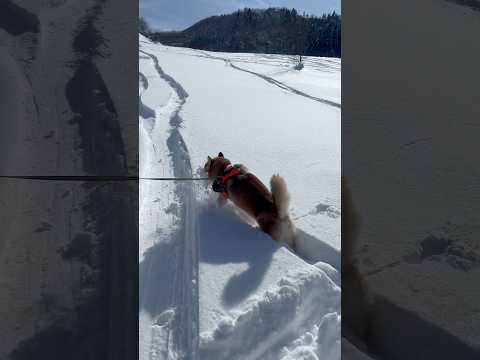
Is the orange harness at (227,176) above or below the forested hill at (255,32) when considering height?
below

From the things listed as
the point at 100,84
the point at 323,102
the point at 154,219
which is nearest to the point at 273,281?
the point at 154,219

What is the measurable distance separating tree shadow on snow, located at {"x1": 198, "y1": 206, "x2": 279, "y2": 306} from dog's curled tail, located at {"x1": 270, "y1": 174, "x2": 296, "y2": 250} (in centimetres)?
10

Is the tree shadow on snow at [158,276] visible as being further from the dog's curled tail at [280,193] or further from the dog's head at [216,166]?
the dog's head at [216,166]

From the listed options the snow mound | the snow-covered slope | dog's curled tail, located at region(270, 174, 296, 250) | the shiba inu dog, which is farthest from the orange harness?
the snow mound

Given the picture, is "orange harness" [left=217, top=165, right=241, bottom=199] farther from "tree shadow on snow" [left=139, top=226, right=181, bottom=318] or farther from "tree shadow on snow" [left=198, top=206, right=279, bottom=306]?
"tree shadow on snow" [left=139, top=226, right=181, bottom=318]

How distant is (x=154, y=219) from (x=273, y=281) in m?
1.29

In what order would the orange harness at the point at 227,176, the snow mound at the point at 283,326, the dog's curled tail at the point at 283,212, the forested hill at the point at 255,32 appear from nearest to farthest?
the snow mound at the point at 283,326 < the dog's curled tail at the point at 283,212 < the orange harness at the point at 227,176 < the forested hill at the point at 255,32

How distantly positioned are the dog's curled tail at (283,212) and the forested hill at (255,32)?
49994 millimetres

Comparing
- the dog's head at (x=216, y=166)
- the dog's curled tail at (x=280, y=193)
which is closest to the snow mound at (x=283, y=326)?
the dog's curled tail at (x=280, y=193)

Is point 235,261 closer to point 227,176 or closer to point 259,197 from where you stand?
point 259,197

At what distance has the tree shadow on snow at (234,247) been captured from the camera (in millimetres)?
2057

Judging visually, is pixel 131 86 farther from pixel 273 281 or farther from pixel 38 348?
pixel 273 281

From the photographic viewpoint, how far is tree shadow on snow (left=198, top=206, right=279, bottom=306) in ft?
6.75

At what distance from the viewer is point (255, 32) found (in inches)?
2771
